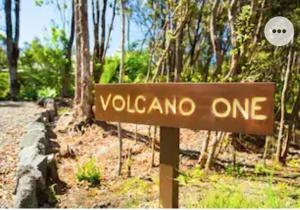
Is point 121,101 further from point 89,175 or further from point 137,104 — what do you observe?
point 89,175

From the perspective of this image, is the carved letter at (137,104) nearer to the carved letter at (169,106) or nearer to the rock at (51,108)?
the carved letter at (169,106)

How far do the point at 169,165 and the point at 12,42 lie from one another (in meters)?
13.0

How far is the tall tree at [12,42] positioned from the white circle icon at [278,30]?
10562 millimetres

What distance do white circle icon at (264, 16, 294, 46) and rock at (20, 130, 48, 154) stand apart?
8.95ft

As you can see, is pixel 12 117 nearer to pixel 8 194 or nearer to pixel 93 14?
pixel 93 14

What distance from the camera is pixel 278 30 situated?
5043mm

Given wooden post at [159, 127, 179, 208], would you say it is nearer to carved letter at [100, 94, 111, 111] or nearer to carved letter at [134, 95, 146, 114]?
carved letter at [134, 95, 146, 114]

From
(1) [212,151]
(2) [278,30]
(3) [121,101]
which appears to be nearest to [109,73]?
(1) [212,151]

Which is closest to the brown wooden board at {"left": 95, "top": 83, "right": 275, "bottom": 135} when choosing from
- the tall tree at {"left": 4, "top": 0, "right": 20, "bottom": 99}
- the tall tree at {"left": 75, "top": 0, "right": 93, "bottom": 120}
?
the tall tree at {"left": 75, "top": 0, "right": 93, "bottom": 120}

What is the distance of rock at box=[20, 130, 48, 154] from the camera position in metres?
5.39

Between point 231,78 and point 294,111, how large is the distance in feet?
5.81

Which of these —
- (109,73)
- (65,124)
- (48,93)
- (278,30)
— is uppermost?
(278,30)

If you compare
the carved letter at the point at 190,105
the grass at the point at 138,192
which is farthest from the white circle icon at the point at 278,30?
the carved letter at the point at 190,105

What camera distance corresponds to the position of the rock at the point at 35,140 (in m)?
5.39
